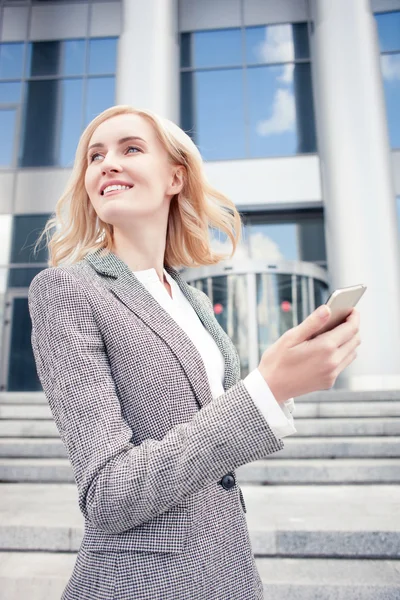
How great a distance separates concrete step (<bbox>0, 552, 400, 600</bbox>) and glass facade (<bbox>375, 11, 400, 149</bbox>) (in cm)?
1148

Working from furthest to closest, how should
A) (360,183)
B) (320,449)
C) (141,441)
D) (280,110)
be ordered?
(280,110)
(360,183)
(320,449)
(141,441)

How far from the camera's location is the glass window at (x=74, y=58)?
12789 millimetres

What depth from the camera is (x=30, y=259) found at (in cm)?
1165

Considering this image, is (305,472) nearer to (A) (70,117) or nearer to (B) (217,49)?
(A) (70,117)

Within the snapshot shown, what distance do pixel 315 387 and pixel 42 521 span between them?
3.10 m

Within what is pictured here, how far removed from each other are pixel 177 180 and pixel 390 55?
1325 cm

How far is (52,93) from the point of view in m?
12.8

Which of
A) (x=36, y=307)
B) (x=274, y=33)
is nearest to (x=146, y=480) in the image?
(x=36, y=307)

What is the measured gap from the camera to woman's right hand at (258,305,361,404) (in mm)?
709

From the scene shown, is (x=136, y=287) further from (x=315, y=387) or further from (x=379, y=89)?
(x=379, y=89)

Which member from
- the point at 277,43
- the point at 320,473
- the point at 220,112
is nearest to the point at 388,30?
the point at 277,43

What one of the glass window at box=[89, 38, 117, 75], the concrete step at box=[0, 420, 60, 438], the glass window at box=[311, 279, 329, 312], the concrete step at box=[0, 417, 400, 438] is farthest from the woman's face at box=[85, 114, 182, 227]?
the glass window at box=[89, 38, 117, 75]

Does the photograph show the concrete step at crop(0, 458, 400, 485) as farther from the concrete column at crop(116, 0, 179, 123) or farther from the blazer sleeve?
the concrete column at crop(116, 0, 179, 123)

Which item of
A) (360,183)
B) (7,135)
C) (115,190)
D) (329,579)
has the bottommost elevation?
(329,579)
